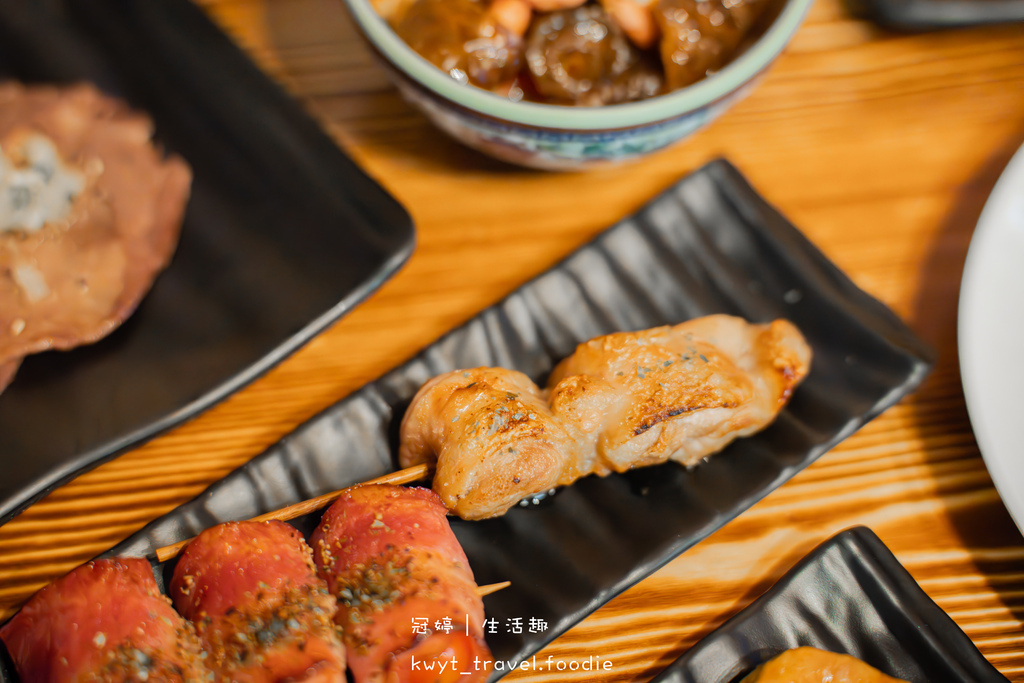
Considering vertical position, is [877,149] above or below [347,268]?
above

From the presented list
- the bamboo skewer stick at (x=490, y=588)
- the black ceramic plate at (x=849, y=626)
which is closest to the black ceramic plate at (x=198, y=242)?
the bamboo skewer stick at (x=490, y=588)

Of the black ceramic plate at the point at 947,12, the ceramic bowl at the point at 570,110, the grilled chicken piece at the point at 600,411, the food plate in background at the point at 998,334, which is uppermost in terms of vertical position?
the black ceramic plate at the point at 947,12

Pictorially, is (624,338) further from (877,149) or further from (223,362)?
(877,149)

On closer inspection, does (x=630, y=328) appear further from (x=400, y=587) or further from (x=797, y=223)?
(x=400, y=587)

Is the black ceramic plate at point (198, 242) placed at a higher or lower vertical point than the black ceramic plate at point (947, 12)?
lower

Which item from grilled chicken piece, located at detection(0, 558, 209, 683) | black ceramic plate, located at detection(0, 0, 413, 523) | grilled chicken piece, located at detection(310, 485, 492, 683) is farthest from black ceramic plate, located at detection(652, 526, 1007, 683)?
black ceramic plate, located at detection(0, 0, 413, 523)

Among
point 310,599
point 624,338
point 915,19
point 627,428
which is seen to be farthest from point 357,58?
point 915,19

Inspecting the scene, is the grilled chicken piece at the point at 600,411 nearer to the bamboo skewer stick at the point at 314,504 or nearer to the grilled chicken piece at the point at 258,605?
the bamboo skewer stick at the point at 314,504
